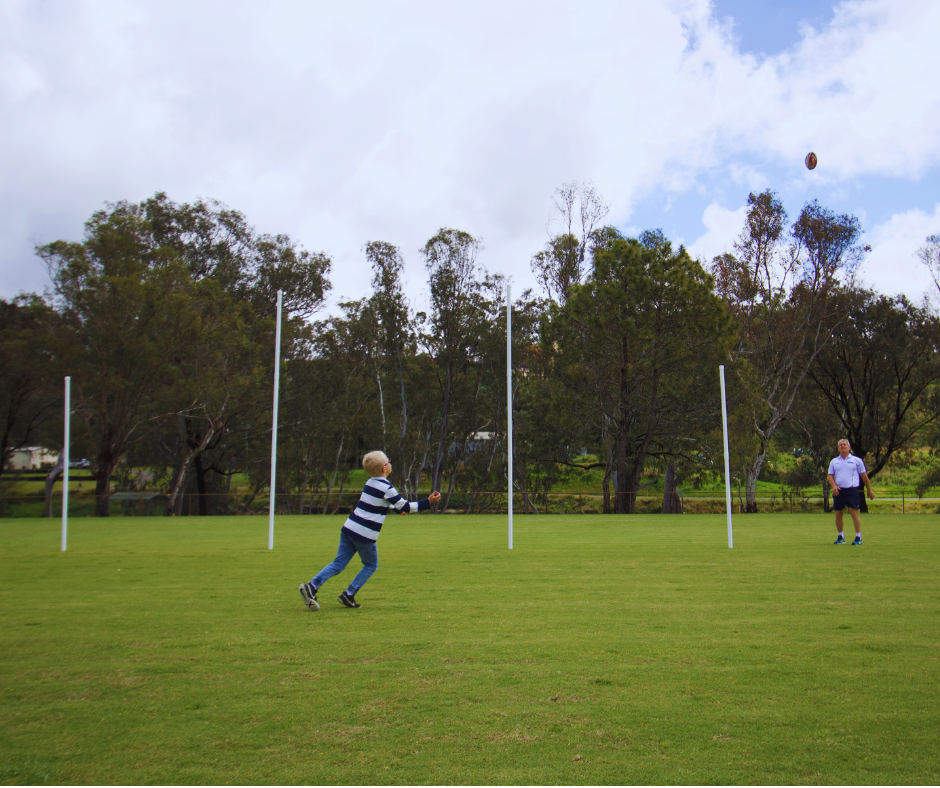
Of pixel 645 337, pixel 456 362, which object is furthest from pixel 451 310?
pixel 645 337

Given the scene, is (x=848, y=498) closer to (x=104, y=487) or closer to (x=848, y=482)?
(x=848, y=482)

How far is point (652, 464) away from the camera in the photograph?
140ft

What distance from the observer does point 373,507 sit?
7.70 meters

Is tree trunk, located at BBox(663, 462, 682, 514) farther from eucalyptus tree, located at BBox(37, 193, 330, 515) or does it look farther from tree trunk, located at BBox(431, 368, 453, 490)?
eucalyptus tree, located at BBox(37, 193, 330, 515)

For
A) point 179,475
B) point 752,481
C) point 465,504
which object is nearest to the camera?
point 752,481

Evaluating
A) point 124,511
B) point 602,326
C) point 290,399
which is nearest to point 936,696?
point 602,326

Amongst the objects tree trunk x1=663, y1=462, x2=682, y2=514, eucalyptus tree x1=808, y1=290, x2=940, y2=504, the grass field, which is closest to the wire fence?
tree trunk x1=663, y1=462, x2=682, y2=514

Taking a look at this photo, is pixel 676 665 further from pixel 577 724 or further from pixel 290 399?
pixel 290 399

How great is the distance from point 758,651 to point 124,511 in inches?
1645

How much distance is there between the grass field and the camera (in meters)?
3.51

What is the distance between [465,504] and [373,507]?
4168cm

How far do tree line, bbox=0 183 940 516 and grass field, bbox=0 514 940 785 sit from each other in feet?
86.0

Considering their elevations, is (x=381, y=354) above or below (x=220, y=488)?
above

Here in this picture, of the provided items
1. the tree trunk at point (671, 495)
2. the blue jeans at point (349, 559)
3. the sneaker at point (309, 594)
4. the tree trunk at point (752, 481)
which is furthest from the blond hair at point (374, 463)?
the tree trunk at point (671, 495)
